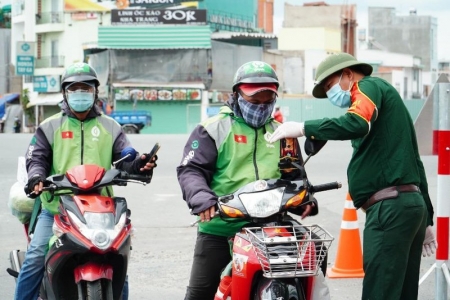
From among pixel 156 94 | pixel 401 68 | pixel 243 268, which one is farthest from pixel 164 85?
pixel 243 268

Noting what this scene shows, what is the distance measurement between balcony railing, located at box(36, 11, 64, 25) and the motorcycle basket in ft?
197

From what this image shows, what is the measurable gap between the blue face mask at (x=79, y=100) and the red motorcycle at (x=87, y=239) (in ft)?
2.24

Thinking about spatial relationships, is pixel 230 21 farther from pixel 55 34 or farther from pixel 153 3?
pixel 55 34

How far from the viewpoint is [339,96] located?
539cm

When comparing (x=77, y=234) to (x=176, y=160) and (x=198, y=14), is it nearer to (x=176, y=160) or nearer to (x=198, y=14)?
(x=176, y=160)

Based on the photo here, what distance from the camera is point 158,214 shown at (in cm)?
1280

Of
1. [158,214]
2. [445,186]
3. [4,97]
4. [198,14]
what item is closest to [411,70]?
[198,14]

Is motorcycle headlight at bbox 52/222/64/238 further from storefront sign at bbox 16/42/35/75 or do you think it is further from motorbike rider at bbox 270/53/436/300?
storefront sign at bbox 16/42/35/75

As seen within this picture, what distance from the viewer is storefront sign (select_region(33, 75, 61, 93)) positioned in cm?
6206

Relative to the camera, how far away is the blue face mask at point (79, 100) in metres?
6.12

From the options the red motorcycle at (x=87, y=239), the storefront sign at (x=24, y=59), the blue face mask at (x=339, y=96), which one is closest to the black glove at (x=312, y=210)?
the blue face mask at (x=339, y=96)

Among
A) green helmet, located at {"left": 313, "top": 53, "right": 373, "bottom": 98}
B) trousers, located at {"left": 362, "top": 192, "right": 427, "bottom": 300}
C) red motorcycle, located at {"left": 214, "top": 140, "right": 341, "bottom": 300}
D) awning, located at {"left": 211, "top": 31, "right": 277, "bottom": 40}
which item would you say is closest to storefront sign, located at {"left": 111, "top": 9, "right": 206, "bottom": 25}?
awning, located at {"left": 211, "top": 31, "right": 277, "bottom": 40}

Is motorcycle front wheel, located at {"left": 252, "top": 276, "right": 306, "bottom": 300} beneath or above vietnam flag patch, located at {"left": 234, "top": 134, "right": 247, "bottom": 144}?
beneath

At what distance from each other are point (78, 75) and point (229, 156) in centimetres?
140
